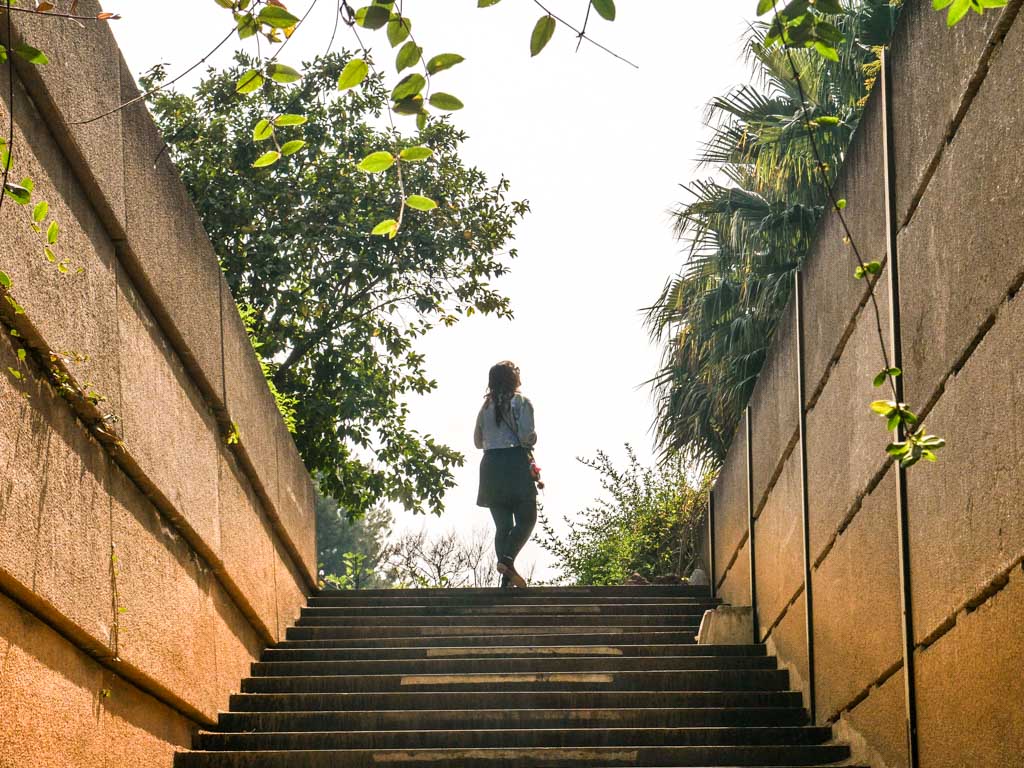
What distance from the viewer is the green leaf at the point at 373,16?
2.66 meters

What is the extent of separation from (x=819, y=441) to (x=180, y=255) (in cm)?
293

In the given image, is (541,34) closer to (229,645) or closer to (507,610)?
(229,645)

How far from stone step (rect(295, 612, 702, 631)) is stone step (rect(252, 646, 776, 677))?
1132 mm

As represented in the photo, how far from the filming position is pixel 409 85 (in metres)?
2.73

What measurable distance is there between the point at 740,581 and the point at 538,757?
3231 mm

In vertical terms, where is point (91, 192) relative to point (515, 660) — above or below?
above

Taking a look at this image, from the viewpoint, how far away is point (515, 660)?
7418 mm

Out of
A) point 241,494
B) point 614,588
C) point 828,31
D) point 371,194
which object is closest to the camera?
point 828,31

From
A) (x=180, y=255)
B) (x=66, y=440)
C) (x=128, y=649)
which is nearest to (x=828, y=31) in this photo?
(x=66, y=440)

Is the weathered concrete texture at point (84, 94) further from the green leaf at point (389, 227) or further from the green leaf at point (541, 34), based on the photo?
the green leaf at point (541, 34)

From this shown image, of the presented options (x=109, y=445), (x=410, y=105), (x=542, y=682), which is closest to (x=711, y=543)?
(x=542, y=682)

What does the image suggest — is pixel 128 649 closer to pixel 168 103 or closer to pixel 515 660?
pixel 515 660

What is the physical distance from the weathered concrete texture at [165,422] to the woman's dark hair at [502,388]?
12.8 feet

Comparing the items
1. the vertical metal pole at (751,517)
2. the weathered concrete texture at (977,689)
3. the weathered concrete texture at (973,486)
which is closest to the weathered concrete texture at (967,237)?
the weathered concrete texture at (973,486)
